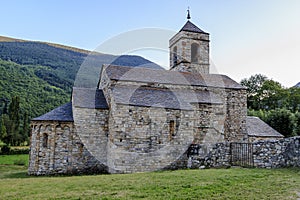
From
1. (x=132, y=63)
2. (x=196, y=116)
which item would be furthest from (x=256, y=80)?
(x=196, y=116)

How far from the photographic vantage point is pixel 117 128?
51.0ft

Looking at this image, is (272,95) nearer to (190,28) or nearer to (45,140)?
(190,28)

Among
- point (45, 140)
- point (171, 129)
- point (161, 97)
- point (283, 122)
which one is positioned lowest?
point (45, 140)

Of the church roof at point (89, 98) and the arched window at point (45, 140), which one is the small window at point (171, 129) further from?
the arched window at point (45, 140)

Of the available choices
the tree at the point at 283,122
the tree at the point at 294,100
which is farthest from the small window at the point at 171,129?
the tree at the point at 294,100

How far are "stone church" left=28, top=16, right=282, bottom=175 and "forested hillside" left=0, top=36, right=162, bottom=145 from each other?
2003cm

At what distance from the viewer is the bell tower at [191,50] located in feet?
80.5

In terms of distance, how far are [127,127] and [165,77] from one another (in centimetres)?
606

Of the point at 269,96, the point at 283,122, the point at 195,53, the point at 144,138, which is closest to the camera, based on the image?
the point at 144,138

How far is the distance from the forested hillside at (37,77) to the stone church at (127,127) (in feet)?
65.7

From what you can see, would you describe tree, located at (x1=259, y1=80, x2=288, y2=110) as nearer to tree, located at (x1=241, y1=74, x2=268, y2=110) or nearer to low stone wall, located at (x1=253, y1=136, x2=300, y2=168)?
tree, located at (x1=241, y1=74, x2=268, y2=110)

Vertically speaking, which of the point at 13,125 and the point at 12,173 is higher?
the point at 13,125

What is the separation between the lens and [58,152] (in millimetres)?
16156

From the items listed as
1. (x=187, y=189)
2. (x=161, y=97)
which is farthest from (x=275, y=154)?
(x=161, y=97)
